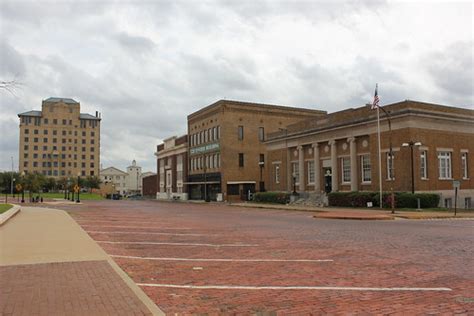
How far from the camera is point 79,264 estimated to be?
1011 cm

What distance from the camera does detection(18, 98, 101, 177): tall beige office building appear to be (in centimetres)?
14600

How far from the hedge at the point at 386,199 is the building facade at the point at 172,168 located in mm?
45128

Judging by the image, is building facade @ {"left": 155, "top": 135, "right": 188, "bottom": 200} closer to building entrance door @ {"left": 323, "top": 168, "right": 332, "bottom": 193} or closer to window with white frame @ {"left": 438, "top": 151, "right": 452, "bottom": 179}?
building entrance door @ {"left": 323, "top": 168, "right": 332, "bottom": 193}

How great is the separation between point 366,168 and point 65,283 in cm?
3882

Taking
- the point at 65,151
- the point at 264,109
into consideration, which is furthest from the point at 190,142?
the point at 65,151

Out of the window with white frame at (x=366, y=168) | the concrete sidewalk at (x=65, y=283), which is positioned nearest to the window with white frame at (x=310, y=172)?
the window with white frame at (x=366, y=168)

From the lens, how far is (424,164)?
39531mm

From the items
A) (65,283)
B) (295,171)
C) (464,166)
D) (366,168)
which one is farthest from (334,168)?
(65,283)

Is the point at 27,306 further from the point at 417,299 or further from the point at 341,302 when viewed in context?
the point at 417,299

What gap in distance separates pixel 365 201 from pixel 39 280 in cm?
3410

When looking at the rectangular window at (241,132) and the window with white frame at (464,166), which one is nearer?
the window with white frame at (464,166)

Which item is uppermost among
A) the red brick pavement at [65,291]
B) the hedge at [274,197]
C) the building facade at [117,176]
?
the building facade at [117,176]

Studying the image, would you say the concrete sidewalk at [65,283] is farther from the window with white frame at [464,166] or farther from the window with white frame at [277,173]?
the window with white frame at [277,173]

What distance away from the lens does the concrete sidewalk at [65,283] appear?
6.36 metres
